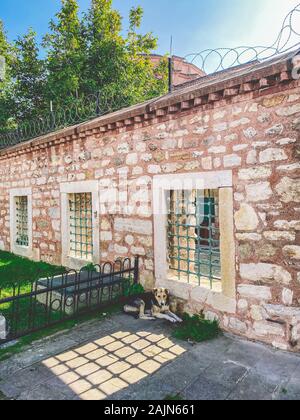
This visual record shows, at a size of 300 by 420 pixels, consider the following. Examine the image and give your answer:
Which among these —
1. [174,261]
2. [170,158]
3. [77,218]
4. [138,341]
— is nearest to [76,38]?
[77,218]

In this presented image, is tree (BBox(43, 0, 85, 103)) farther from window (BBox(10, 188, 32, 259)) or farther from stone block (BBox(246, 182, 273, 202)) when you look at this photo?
stone block (BBox(246, 182, 273, 202))

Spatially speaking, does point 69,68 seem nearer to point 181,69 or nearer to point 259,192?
point 259,192

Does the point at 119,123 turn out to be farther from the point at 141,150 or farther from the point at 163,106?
the point at 163,106

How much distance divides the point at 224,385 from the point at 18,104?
13.7m

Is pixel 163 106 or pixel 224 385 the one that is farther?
pixel 163 106

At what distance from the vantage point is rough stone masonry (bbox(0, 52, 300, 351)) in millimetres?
3307

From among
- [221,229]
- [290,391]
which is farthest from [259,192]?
[290,391]

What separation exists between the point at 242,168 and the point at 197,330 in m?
2.09

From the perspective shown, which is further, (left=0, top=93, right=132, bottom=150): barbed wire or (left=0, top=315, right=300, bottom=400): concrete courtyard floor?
(left=0, top=93, right=132, bottom=150): barbed wire

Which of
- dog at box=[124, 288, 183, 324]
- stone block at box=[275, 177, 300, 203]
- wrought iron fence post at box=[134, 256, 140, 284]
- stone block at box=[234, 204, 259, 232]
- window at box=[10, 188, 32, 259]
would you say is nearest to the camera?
stone block at box=[275, 177, 300, 203]

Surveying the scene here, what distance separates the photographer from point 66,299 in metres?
4.23

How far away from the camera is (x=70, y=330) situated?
394cm

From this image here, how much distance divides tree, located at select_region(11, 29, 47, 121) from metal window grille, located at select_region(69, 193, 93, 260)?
8.26 meters

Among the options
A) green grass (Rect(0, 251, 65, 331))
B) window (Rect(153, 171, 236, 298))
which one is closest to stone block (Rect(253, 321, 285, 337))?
window (Rect(153, 171, 236, 298))
